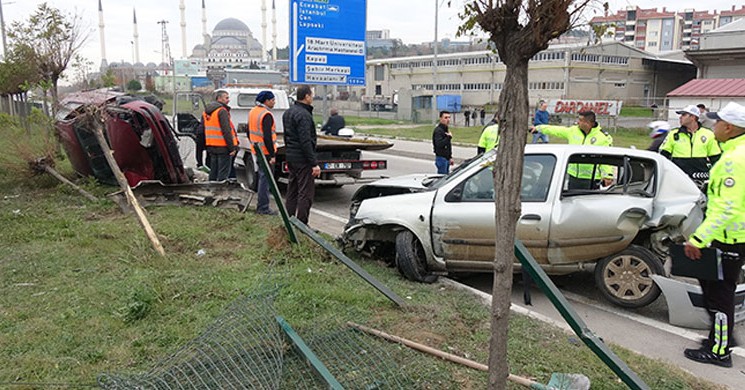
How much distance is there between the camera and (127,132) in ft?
28.3

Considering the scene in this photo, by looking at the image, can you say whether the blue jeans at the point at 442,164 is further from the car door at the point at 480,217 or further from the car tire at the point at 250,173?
the car door at the point at 480,217

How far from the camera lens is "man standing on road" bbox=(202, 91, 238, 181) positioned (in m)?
8.59

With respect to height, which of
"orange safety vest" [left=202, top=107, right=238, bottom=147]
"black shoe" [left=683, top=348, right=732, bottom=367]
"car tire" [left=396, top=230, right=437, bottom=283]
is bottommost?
"black shoe" [left=683, top=348, right=732, bottom=367]

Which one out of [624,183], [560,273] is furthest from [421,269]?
[624,183]

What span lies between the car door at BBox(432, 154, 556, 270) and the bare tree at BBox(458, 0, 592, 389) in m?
2.42

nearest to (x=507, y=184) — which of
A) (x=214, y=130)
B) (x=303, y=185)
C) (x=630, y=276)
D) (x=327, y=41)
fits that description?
(x=630, y=276)

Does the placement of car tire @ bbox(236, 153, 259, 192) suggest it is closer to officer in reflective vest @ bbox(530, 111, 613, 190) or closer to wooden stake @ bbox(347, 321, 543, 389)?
officer in reflective vest @ bbox(530, 111, 613, 190)

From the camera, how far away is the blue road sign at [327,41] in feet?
46.1

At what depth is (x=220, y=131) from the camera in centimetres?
861

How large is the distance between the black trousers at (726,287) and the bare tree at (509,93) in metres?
2.13

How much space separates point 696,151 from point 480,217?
4056 millimetres

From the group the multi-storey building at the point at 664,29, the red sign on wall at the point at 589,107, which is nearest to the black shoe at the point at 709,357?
the red sign on wall at the point at 589,107

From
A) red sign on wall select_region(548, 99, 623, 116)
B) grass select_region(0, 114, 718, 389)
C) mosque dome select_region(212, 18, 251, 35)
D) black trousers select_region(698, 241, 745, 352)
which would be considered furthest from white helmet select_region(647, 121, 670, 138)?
mosque dome select_region(212, 18, 251, 35)

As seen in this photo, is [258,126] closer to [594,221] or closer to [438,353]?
[594,221]
